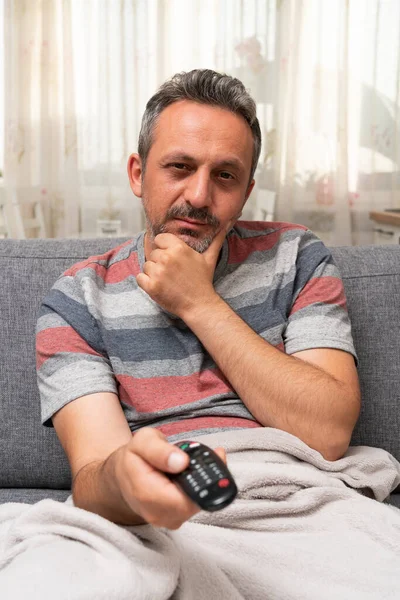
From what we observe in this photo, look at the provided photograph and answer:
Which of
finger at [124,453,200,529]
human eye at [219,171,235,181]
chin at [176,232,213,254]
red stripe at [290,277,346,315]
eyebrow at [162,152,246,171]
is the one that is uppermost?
eyebrow at [162,152,246,171]

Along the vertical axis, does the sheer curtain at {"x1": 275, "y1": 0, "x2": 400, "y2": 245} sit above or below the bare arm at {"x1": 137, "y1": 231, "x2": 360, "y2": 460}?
above

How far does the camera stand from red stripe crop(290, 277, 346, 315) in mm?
1366

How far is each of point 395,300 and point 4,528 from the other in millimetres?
920

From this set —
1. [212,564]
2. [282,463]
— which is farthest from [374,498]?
[212,564]

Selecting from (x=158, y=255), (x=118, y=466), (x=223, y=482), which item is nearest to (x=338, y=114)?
(x=158, y=255)

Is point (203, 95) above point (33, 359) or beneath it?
above

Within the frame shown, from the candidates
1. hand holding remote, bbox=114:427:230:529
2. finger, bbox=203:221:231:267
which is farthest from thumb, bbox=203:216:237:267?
hand holding remote, bbox=114:427:230:529

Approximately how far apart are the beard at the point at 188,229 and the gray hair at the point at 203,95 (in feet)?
0.42

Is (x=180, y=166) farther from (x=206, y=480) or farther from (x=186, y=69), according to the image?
(x=186, y=69)

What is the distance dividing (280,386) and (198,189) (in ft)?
1.28

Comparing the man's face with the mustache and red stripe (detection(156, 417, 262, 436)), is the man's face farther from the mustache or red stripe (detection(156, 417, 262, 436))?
red stripe (detection(156, 417, 262, 436))

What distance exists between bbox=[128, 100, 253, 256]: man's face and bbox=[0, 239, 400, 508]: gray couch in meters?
0.29

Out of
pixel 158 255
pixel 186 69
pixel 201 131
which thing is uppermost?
pixel 186 69

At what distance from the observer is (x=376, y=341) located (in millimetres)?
1557
